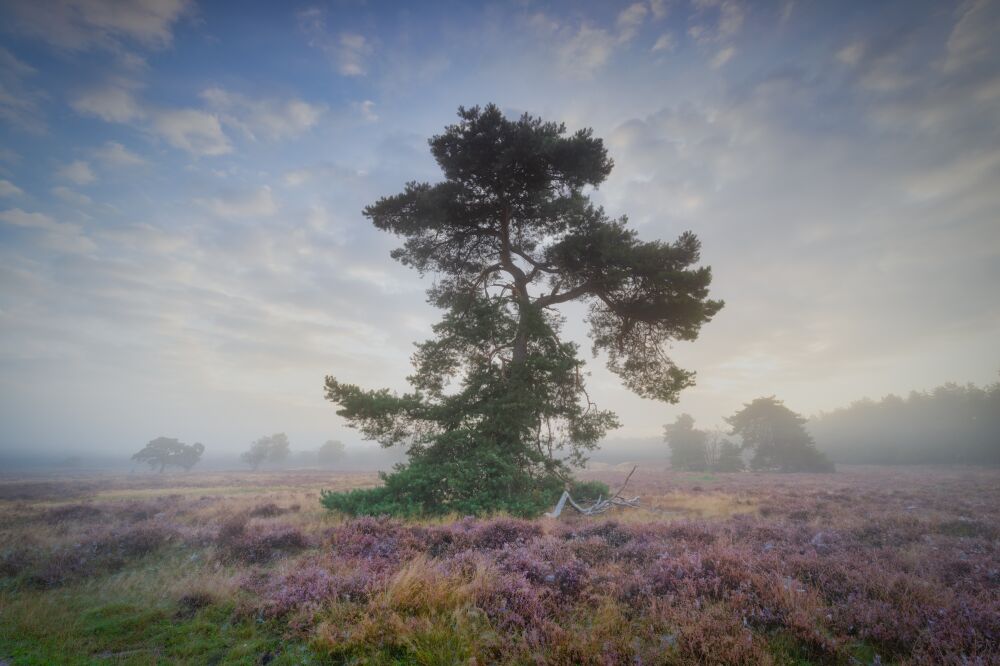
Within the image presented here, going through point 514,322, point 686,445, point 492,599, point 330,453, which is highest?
point 514,322

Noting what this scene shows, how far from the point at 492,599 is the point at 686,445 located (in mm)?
60085

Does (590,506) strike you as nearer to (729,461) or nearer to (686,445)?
(729,461)

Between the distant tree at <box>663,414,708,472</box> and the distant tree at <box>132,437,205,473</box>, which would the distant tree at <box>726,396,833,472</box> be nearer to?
the distant tree at <box>663,414,708,472</box>

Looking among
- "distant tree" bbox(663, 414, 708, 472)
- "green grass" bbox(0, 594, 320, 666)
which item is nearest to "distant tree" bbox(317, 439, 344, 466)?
"distant tree" bbox(663, 414, 708, 472)

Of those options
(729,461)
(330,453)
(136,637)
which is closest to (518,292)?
(136,637)

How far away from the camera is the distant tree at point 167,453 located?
8169 cm

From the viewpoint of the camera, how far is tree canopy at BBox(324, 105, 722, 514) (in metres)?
11.9

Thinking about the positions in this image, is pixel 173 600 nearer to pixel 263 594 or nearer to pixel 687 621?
pixel 263 594

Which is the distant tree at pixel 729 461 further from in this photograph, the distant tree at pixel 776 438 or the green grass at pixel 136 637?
the green grass at pixel 136 637

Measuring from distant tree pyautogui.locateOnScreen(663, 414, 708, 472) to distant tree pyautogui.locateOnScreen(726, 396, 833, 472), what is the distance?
5.15 meters

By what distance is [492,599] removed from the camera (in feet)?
15.3

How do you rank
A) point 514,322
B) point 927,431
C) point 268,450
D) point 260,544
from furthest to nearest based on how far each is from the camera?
1. point 268,450
2. point 927,431
3. point 514,322
4. point 260,544

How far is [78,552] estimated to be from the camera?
734 centimetres

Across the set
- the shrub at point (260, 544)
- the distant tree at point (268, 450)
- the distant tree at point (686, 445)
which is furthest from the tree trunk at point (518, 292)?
the distant tree at point (268, 450)
